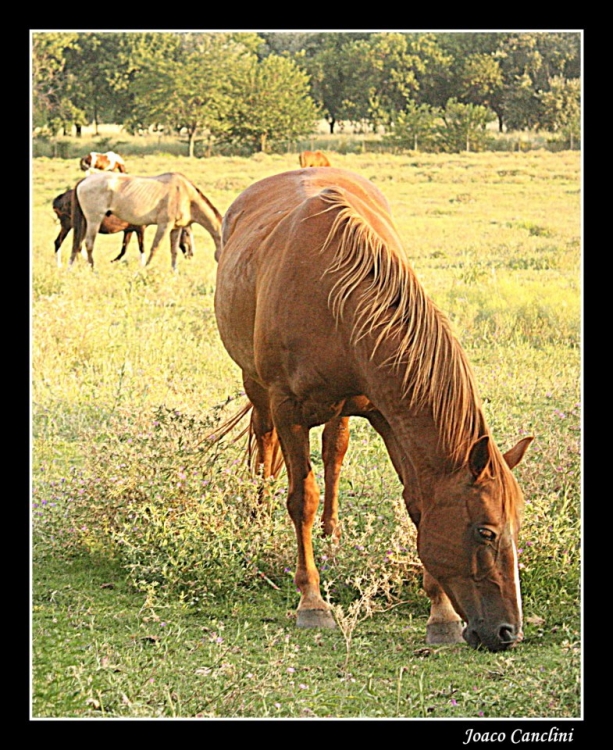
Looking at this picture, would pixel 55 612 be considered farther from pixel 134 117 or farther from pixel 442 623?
pixel 134 117

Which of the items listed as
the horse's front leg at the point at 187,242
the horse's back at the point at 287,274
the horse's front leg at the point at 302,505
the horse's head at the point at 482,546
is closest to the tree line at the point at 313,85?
the horse's front leg at the point at 187,242

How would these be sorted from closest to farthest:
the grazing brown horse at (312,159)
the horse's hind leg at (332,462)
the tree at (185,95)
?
the horse's hind leg at (332,462) → the grazing brown horse at (312,159) → the tree at (185,95)

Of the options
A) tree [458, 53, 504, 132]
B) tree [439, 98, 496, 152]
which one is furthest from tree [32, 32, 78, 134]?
tree [458, 53, 504, 132]

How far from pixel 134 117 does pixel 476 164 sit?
26.9ft

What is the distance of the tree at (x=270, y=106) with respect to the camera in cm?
2145

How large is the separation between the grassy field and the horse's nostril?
0.28 m

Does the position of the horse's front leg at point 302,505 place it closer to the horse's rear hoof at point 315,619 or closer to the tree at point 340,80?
the horse's rear hoof at point 315,619

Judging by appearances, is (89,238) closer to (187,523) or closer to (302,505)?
(187,523)

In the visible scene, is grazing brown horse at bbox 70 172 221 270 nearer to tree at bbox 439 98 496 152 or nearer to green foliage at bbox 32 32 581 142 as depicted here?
green foliage at bbox 32 32 581 142

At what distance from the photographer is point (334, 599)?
172 inches

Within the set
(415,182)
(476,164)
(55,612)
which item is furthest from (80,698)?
(476,164)

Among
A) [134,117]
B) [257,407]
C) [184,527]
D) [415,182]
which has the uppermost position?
[134,117]

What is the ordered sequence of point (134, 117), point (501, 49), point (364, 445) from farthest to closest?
1. point (134, 117)
2. point (501, 49)
3. point (364, 445)

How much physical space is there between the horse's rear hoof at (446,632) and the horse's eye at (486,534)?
740 mm
